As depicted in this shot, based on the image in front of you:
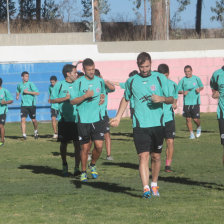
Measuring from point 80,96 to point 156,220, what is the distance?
382 centimetres

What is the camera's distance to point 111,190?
1025 cm

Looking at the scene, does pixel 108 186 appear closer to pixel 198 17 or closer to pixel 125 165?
pixel 125 165

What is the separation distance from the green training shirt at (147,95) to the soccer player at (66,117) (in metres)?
3.16

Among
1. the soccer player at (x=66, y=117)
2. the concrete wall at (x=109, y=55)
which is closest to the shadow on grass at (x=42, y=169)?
the soccer player at (x=66, y=117)

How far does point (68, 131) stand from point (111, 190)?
2.34 m

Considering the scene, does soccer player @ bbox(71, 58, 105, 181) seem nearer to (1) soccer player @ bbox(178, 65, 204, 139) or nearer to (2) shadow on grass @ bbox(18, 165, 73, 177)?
(2) shadow on grass @ bbox(18, 165, 73, 177)

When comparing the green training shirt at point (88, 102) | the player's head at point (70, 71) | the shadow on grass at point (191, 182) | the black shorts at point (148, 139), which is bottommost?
the shadow on grass at point (191, 182)

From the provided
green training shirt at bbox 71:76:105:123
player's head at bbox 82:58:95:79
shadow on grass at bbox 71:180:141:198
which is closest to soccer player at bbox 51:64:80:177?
shadow on grass at bbox 71:180:141:198

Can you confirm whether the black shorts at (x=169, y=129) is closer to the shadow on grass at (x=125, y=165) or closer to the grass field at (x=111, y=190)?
the grass field at (x=111, y=190)

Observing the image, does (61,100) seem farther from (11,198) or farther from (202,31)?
(202,31)

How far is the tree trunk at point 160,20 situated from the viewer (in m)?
32.3

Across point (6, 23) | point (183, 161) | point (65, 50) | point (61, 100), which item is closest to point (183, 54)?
point (65, 50)

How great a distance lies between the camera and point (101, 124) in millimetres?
11328

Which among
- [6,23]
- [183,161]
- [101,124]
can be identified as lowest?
[183,161]
